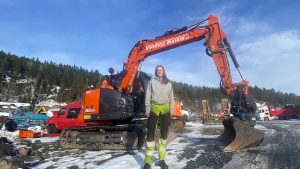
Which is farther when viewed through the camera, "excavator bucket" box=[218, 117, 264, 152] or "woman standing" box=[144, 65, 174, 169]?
"excavator bucket" box=[218, 117, 264, 152]

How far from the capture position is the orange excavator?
10680 millimetres

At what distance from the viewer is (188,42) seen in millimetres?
12805

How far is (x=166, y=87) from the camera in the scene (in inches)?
276

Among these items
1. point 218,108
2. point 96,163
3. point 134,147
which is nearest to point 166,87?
point 96,163

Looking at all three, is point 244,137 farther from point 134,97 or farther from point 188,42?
point 188,42

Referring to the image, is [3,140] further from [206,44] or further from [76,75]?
[76,75]

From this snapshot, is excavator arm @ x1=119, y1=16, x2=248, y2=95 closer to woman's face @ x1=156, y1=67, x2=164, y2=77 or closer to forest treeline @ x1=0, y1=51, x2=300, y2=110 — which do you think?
woman's face @ x1=156, y1=67, x2=164, y2=77

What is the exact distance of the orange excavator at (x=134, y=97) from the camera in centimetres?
1068

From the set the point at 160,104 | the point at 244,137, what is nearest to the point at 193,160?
the point at 160,104

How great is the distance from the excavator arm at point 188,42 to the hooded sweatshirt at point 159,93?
14.9 feet

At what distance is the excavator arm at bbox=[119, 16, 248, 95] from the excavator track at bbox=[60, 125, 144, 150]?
1.59 metres

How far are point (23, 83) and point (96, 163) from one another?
9756 centimetres

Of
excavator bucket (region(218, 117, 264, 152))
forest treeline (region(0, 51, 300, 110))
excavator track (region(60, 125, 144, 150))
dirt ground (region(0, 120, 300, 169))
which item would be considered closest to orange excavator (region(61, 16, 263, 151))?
excavator track (region(60, 125, 144, 150))

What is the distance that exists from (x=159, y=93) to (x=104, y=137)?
16.4 ft
